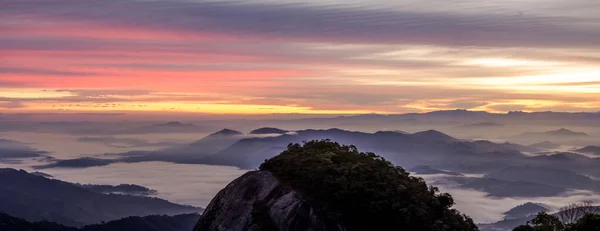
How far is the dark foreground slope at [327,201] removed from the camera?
49.3m

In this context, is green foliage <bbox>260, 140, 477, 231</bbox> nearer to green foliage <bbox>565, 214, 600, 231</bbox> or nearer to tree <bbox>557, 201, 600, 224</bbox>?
green foliage <bbox>565, 214, 600, 231</bbox>

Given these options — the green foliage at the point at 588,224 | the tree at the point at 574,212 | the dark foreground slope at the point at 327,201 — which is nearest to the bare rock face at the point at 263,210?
the dark foreground slope at the point at 327,201

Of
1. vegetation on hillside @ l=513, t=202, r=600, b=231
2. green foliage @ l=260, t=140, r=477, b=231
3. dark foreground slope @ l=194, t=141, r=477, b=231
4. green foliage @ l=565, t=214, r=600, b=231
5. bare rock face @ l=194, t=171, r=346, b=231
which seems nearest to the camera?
bare rock face @ l=194, t=171, r=346, b=231

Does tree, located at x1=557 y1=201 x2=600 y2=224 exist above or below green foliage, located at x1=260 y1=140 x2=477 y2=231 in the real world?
below

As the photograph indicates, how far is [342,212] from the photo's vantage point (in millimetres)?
50000

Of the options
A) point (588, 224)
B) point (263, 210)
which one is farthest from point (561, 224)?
point (263, 210)

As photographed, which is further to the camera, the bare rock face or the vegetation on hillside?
the vegetation on hillside

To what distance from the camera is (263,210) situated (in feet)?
165

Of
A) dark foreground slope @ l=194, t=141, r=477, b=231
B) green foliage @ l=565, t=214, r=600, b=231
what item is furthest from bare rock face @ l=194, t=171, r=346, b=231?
green foliage @ l=565, t=214, r=600, b=231

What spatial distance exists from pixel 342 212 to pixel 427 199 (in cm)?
750

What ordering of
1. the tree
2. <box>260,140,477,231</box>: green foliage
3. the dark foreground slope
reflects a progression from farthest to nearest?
the tree < <box>260,140,477,231</box>: green foliage < the dark foreground slope

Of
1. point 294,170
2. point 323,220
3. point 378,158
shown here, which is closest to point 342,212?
point 323,220

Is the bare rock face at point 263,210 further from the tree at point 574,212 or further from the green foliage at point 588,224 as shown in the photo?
the tree at point 574,212

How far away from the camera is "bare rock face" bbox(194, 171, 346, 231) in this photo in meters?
48.5
